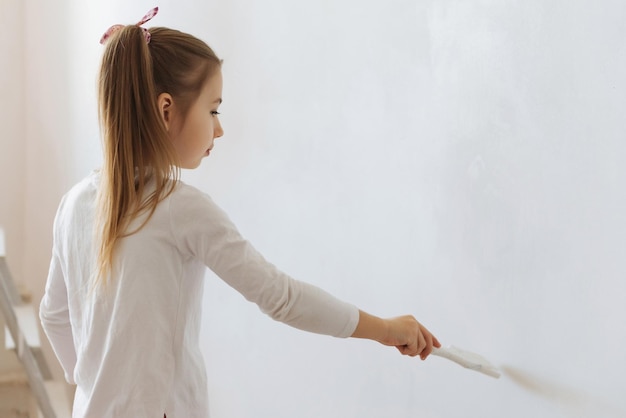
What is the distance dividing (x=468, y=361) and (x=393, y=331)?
12cm

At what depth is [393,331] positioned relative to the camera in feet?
3.63

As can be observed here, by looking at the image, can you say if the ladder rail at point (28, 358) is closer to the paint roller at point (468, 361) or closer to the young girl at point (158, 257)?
the young girl at point (158, 257)

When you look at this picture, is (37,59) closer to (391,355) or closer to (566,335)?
(391,355)

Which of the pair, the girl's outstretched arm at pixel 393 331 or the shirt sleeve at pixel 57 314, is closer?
the girl's outstretched arm at pixel 393 331

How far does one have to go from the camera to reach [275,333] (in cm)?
168

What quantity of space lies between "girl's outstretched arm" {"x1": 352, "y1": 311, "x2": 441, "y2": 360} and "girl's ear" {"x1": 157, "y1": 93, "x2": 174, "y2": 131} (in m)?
0.33

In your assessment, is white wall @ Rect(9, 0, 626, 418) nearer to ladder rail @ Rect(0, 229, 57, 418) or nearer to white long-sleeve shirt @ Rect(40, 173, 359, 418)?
white long-sleeve shirt @ Rect(40, 173, 359, 418)

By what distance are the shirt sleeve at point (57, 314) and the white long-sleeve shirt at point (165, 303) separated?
0.12 m

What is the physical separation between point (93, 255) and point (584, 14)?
25.2 inches

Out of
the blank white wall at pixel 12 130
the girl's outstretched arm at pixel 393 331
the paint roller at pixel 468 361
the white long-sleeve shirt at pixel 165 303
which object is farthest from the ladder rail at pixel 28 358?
the blank white wall at pixel 12 130

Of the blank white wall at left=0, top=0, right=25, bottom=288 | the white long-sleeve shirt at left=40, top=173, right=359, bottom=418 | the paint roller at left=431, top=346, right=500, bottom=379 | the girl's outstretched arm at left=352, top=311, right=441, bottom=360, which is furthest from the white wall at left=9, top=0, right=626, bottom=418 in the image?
the blank white wall at left=0, top=0, right=25, bottom=288

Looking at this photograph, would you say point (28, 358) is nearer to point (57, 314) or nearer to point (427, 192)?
point (57, 314)

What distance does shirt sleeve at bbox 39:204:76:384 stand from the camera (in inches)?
49.6

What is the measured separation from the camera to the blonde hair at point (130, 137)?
1.07 meters
